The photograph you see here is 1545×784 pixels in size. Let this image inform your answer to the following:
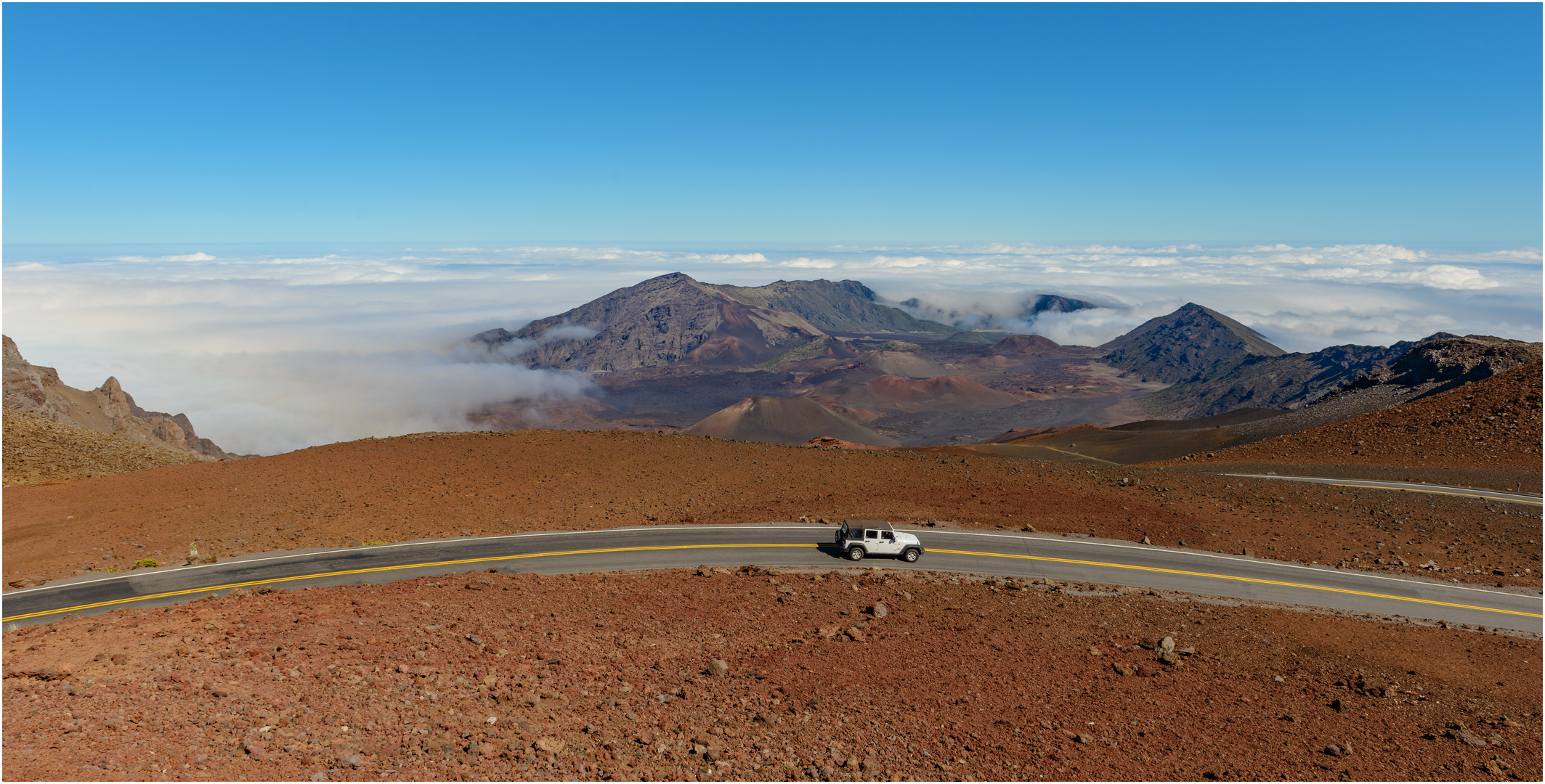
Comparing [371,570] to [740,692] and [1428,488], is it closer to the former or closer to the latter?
[740,692]

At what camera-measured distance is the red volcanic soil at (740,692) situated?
11.3 meters

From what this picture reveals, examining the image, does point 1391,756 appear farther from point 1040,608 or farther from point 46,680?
point 46,680

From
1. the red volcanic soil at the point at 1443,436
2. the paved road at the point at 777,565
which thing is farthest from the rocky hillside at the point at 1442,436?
the paved road at the point at 777,565

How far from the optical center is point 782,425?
511 ft

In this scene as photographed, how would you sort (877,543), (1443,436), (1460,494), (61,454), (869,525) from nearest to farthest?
(877,543) < (869,525) < (1460,494) < (61,454) < (1443,436)

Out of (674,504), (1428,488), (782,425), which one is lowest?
(782,425)

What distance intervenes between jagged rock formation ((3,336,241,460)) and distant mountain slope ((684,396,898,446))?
85.3m

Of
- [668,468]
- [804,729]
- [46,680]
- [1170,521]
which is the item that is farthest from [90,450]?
[1170,521]

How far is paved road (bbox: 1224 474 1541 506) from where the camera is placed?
3612 cm

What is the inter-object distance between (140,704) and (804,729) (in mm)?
11214

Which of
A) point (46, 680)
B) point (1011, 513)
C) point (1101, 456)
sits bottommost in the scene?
point (1101, 456)

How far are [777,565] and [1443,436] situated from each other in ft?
165

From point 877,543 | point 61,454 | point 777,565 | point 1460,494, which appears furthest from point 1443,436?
point 61,454

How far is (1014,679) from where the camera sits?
15.6m
